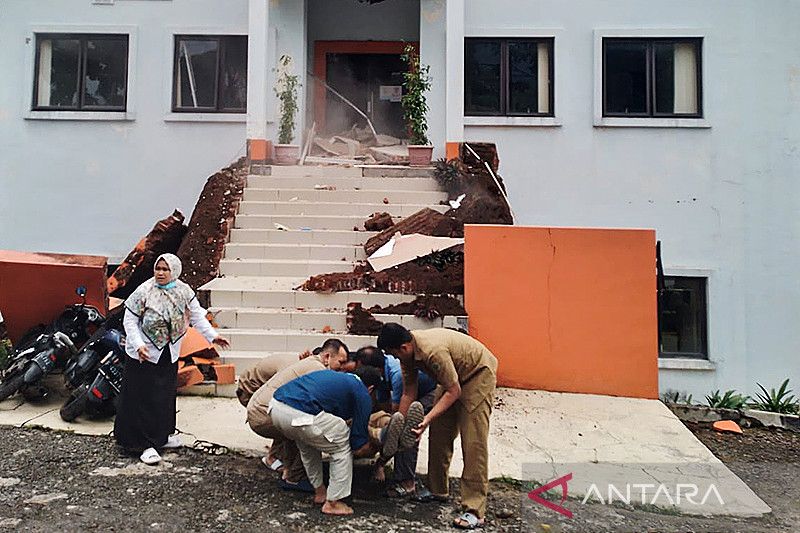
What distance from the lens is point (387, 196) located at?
28.1 ft

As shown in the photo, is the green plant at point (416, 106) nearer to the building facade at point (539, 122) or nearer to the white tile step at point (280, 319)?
the building facade at point (539, 122)

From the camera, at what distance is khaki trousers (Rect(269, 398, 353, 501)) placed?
11.5 ft

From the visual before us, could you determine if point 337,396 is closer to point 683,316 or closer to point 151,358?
point 151,358

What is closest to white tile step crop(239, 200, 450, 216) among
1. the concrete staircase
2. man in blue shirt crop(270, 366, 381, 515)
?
the concrete staircase

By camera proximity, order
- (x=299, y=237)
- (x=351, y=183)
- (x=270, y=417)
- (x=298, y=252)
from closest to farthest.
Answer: (x=270, y=417)
(x=298, y=252)
(x=299, y=237)
(x=351, y=183)

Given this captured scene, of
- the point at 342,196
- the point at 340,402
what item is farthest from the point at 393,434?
the point at 342,196

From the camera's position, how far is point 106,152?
1042 cm

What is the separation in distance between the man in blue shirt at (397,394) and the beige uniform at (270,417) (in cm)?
37

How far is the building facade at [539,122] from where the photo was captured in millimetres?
9633

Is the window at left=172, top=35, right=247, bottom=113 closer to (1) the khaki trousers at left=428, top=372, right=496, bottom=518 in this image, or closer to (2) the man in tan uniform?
(2) the man in tan uniform

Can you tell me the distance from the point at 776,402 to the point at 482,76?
7095mm

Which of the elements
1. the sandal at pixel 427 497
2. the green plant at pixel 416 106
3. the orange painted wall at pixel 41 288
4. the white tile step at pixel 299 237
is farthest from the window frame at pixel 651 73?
the orange painted wall at pixel 41 288

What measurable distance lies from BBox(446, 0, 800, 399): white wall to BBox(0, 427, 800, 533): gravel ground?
5.83 m

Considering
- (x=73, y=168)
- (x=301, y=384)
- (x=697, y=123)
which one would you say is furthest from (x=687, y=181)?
(x=73, y=168)
